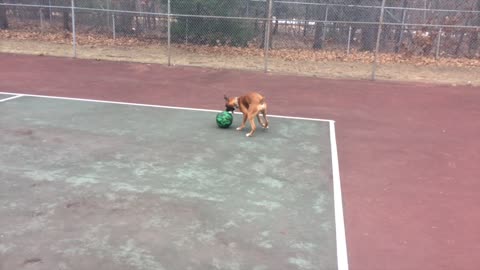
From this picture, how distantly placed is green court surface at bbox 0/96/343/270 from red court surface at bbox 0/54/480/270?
44 cm

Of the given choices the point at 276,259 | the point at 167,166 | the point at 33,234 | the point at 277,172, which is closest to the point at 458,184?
the point at 277,172

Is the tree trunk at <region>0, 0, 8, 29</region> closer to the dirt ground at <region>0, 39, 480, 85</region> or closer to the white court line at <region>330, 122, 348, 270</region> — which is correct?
the dirt ground at <region>0, 39, 480, 85</region>

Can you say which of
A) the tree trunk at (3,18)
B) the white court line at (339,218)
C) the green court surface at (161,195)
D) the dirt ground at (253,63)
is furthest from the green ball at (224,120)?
the tree trunk at (3,18)

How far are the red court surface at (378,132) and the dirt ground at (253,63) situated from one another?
115 cm

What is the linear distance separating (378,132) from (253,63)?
8783 mm

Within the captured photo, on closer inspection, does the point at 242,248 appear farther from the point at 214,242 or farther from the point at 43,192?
the point at 43,192

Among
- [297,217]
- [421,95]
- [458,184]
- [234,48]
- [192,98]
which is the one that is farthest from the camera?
[234,48]

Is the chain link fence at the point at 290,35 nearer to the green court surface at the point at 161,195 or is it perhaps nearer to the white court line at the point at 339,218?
the green court surface at the point at 161,195

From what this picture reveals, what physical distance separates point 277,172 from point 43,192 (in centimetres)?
278

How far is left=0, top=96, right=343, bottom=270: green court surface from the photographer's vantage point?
3725 mm

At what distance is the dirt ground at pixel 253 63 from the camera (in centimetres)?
1455

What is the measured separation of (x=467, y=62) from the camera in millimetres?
17281

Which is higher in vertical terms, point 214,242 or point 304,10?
point 304,10

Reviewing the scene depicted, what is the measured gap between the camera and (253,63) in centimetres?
1617
